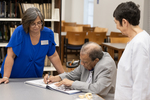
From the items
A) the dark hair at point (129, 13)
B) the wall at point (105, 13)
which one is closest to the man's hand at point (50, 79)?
the dark hair at point (129, 13)

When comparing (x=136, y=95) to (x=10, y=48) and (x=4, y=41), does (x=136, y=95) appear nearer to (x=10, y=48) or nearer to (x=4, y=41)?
(x=10, y=48)

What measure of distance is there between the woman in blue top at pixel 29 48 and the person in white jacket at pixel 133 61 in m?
1.12

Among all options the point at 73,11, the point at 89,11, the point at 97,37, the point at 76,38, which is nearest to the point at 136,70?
the point at 76,38

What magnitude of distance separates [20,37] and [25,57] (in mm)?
242

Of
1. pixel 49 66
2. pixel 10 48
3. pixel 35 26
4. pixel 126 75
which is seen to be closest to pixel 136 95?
pixel 126 75

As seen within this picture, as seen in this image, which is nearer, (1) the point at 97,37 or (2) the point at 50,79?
(2) the point at 50,79

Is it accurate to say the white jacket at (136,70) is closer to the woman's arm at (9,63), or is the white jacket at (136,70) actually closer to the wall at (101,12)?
the woman's arm at (9,63)

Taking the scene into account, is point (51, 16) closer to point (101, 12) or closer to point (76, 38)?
point (76, 38)

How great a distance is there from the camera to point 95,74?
208 cm

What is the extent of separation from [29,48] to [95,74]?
845 millimetres

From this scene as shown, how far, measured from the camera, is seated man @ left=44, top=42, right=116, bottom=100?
1.98 metres

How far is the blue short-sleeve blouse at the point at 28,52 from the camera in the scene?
7.95ft

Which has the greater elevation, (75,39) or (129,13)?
(129,13)

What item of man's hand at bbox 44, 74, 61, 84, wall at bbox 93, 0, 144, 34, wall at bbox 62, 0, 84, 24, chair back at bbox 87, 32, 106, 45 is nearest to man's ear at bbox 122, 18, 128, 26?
man's hand at bbox 44, 74, 61, 84
